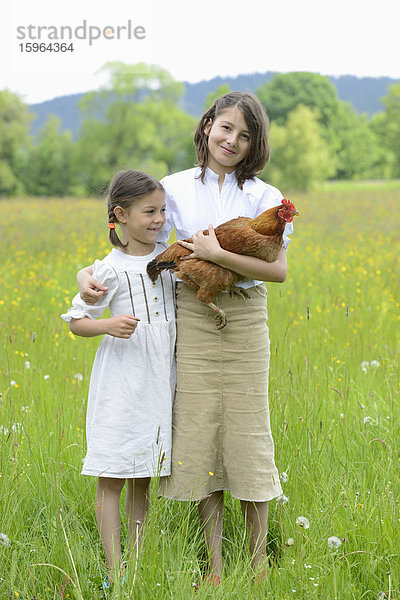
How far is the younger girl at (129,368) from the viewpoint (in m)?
2.26

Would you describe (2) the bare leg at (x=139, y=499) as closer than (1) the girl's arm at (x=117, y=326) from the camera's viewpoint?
No

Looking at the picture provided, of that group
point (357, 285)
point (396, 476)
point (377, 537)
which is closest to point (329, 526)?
point (377, 537)

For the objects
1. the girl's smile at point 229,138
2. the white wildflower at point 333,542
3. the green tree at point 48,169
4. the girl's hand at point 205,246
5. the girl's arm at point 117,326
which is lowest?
the white wildflower at point 333,542

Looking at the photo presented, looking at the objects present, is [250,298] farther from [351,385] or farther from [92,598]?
[351,385]

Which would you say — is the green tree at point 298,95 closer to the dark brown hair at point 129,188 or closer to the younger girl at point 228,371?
the younger girl at point 228,371

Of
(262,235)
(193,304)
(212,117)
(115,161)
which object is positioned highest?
(115,161)

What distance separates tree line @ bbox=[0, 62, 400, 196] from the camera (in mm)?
38594

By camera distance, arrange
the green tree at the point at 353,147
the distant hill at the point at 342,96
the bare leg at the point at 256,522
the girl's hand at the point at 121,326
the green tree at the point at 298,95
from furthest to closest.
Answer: the distant hill at the point at 342,96
the green tree at the point at 353,147
the green tree at the point at 298,95
the bare leg at the point at 256,522
the girl's hand at the point at 121,326

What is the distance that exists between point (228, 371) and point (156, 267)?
50cm

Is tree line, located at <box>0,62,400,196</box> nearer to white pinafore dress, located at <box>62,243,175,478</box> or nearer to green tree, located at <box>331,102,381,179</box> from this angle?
green tree, located at <box>331,102,381,179</box>

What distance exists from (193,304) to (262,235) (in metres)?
0.40

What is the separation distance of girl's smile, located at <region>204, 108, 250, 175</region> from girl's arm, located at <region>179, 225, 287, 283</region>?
318mm

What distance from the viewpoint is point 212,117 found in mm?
2465

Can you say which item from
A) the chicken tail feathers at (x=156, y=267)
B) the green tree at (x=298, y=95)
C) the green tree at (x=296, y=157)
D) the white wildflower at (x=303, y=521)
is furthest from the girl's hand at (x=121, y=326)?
the green tree at (x=298, y=95)
